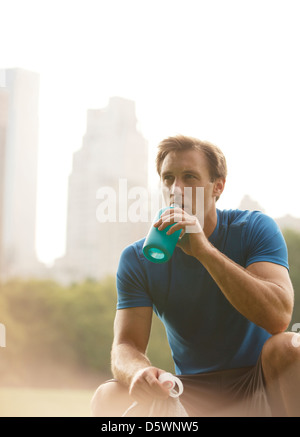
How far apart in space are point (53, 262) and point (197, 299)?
26.8 ft

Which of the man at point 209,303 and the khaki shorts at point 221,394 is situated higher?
the man at point 209,303

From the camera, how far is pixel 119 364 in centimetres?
89

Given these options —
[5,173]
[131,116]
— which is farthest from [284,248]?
[5,173]

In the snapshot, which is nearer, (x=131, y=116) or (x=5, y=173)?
(x=131, y=116)

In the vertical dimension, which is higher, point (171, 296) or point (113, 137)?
point (113, 137)

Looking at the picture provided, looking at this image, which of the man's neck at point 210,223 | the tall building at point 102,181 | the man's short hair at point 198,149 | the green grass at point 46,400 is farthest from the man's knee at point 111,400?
the green grass at point 46,400

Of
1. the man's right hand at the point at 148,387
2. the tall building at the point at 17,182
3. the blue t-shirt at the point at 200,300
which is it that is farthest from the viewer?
the tall building at the point at 17,182

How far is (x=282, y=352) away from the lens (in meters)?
0.77

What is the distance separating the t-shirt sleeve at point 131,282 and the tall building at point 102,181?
1737 millimetres

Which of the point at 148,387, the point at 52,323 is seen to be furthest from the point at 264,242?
the point at 52,323

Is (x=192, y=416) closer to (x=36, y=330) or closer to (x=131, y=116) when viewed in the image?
(x=131, y=116)

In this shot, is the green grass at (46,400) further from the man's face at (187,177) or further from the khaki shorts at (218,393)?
the man's face at (187,177)

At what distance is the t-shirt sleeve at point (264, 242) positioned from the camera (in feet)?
2.98

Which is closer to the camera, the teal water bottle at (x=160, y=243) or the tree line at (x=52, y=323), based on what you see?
the teal water bottle at (x=160, y=243)
